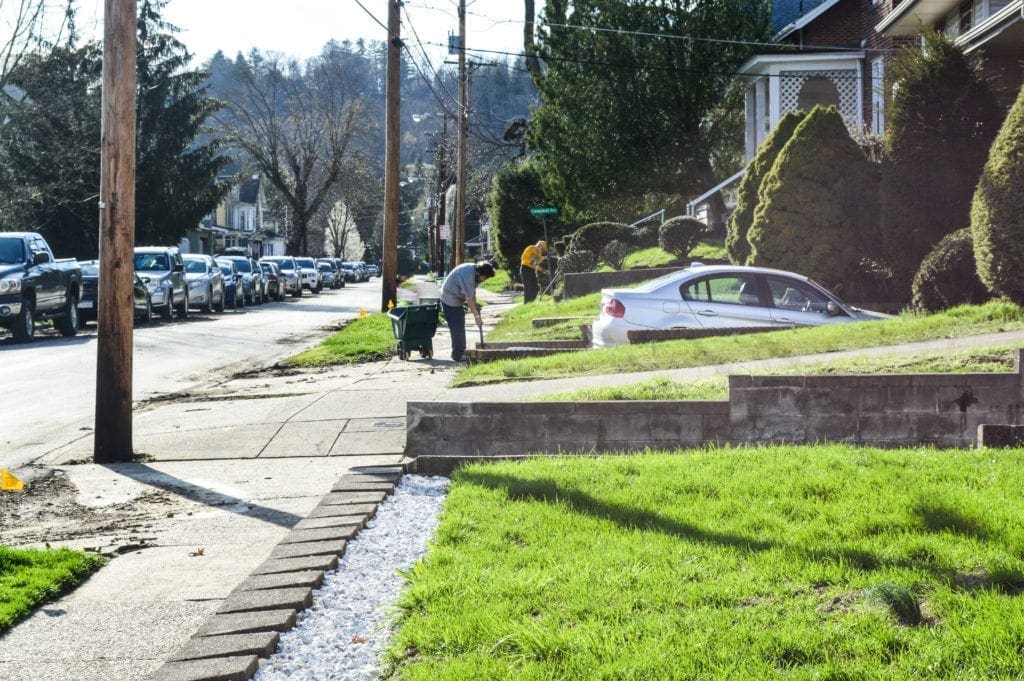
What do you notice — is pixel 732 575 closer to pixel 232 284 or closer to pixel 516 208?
pixel 232 284

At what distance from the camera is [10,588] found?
565cm

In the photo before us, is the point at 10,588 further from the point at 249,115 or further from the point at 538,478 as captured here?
the point at 249,115

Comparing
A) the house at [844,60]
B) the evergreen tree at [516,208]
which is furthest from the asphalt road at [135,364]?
the evergreen tree at [516,208]

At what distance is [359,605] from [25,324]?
67.7 ft

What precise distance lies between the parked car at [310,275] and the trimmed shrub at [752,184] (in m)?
39.7

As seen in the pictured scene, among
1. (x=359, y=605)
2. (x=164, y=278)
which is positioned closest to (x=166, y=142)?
(x=164, y=278)

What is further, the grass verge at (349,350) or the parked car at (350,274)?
the parked car at (350,274)

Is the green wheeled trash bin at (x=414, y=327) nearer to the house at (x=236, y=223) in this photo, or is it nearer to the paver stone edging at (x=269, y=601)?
the paver stone edging at (x=269, y=601)

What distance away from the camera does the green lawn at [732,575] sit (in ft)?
13.6

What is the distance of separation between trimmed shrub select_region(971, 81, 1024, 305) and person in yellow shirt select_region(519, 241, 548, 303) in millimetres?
18736

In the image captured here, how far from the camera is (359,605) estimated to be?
5.22m

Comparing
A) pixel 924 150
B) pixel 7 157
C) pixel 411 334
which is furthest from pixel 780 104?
pixel 7 157

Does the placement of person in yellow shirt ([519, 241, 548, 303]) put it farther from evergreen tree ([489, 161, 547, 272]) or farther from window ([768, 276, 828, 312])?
window ([768, 276, 828, 312])

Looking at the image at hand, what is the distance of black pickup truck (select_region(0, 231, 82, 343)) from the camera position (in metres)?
23.5
